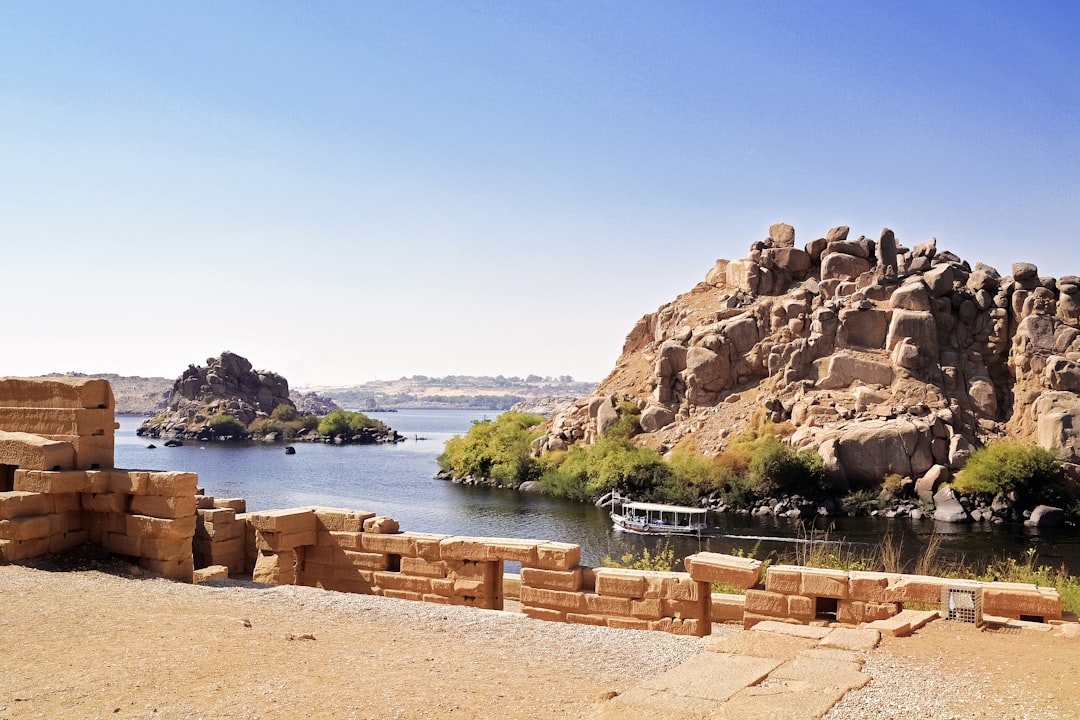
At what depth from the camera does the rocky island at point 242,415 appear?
8625 cm

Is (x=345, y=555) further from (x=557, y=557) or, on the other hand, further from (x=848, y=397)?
(x=848, y=397)

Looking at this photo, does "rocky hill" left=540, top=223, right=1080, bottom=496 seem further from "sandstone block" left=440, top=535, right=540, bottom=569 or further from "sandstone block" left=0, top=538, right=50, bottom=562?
"sandstone block" left=0, top=538, right=50, bottom=562

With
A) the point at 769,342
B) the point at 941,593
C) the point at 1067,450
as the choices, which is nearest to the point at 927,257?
the point at 769,342

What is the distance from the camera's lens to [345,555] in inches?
505

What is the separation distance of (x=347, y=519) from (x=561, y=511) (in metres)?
25.3

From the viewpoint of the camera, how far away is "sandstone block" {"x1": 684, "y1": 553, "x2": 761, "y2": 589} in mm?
10266

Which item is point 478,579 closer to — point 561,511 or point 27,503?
point 27,503

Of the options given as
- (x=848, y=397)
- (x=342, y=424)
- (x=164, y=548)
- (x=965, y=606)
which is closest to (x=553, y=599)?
(x=965, y=606)

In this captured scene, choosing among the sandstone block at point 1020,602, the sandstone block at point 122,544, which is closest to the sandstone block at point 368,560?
the sandstone block at point 122,544

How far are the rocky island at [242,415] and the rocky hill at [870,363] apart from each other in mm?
42602

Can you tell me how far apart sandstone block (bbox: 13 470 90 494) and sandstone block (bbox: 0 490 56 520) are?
0.12 meters

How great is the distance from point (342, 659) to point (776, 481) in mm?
30815

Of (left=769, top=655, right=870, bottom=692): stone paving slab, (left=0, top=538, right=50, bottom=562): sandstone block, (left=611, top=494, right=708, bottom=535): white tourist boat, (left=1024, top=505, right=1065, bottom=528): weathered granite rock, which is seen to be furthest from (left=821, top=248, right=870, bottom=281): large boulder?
(left=769, top=655, right=870, bottom=692): stone paving slab

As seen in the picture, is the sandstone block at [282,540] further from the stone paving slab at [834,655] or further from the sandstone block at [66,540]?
the stone paving slab at [834,655]
